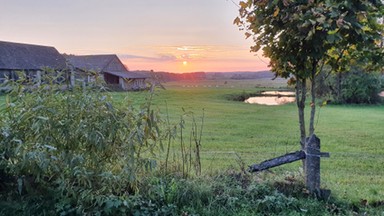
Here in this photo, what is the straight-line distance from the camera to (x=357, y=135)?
12016 mm

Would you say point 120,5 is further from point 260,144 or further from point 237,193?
point 237,193

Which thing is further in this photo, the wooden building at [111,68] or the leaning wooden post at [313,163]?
the wooden building at [111,68]

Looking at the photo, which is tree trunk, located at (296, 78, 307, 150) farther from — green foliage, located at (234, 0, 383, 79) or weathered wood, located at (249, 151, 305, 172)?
weathered wood, located at (249, 151, 305, 172)

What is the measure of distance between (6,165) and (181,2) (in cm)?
750

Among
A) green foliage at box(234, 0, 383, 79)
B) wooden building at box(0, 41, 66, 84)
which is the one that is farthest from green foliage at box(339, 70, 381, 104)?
green foliage at box(234, 0, 383, 79)

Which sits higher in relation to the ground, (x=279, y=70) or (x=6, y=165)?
(x=279, y=70)

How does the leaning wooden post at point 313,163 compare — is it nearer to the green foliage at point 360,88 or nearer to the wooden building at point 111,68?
the green foliage at point 360,88

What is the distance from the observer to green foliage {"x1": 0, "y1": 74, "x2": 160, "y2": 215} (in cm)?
326

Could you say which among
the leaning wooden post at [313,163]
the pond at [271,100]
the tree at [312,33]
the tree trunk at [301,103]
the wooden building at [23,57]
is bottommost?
the pond at [271,100]

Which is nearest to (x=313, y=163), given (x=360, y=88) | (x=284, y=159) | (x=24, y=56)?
(x=284, y=159)

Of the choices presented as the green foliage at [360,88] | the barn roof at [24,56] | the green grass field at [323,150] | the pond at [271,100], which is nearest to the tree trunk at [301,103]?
the green grass field at [323,150]

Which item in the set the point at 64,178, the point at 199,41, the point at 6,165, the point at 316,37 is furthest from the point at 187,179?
the point at 199,41

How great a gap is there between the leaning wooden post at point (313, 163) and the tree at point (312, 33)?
702 mm

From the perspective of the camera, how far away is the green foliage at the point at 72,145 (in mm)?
3260
